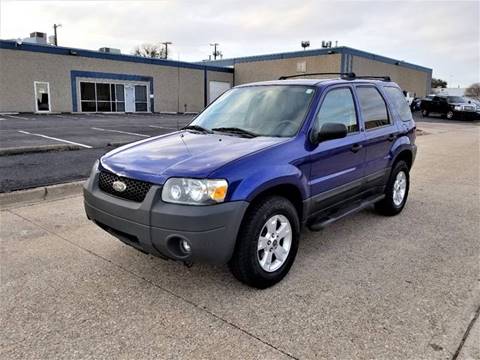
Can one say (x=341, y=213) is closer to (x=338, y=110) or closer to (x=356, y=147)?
(x=356, y=147)

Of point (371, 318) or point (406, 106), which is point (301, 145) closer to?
point (371, 318)

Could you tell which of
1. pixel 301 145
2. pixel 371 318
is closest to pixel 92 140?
pixel 301 145

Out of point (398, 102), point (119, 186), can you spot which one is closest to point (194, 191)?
point (119, 186)

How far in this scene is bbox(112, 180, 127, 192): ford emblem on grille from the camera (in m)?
3.42

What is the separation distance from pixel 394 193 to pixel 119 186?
382 centimetres

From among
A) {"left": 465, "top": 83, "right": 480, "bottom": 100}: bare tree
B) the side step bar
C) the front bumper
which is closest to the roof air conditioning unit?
the side step bar

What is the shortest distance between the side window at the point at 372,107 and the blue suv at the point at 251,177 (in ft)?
0.05

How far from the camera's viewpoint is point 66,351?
2695 millimetres

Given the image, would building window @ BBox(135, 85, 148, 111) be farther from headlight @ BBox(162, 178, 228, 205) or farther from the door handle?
headlight @ BBox(162, 178, 228, 205)

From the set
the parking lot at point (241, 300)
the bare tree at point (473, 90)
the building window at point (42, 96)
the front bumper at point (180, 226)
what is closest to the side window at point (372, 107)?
the parking lot at point (241, 300)

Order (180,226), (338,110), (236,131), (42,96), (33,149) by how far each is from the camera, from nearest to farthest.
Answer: (180,226) → (236,131) → (338,110) → (33,149) → (42,96)

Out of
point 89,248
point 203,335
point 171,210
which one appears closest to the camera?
point 203,335

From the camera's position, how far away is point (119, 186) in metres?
3.46

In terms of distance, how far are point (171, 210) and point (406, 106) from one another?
442 centimetres
